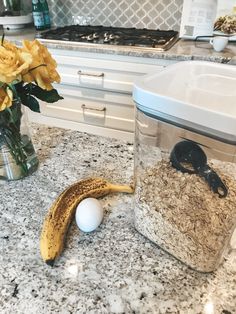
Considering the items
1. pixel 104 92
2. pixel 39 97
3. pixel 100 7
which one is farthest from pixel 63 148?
pixel 100 7

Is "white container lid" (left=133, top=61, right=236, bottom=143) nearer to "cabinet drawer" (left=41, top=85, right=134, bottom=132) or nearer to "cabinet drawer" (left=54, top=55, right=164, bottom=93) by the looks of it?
"cabinet drawer" (left=54, top=55, right=164, bottom=93)

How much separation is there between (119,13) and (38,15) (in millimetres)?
630

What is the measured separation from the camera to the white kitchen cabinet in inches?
75.9

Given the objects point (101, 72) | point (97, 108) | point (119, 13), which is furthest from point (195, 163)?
point (119, 13)

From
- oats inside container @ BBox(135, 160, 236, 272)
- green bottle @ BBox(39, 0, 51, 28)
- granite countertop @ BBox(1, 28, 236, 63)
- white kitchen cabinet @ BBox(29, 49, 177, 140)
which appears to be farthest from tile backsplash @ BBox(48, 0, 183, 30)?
oats inside container @ BBox(135, 160, 236, 272)

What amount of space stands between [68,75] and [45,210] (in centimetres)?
158

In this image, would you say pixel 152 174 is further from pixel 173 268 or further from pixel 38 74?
pixel 38 74

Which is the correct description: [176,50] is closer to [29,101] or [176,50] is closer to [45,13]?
[45,13]

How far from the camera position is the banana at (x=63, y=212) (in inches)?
23.2

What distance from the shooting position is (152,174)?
0.61m

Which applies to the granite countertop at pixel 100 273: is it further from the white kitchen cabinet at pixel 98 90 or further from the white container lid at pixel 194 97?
the white kitchen cabinet at pixel 98 90

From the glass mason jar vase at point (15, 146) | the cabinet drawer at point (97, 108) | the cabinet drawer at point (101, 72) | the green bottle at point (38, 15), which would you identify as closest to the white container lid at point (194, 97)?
the glass mason jar vase at point (15, 146)

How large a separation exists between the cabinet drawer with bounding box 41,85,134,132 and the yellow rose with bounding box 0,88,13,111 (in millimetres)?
1422

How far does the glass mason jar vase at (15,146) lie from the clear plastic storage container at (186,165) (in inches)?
13.0
